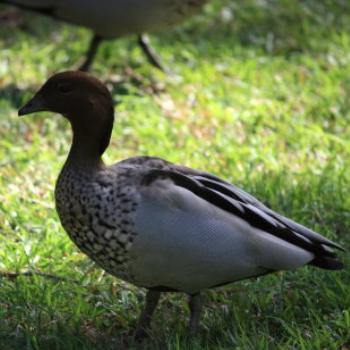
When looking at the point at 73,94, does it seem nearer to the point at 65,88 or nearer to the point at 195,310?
the point at 65,88

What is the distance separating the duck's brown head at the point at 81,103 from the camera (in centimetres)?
343

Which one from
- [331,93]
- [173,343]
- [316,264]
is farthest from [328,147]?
[173,343]

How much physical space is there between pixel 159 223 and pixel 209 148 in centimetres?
211

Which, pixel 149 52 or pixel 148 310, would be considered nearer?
pixel 148 310

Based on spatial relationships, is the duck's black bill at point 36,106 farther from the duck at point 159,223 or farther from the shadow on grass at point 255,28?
the shadow on grass at point 255,28

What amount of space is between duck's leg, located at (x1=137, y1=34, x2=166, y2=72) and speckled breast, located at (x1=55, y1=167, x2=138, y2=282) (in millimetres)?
3070

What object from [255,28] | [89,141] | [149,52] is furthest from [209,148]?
[255,28]

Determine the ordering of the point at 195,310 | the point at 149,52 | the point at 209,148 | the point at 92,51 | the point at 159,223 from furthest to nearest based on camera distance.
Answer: the point at 149,52, the point at 92,51, the point at 209,148, the point at 195,310, the point at 159,223

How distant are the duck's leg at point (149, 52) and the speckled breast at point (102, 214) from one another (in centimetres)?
307

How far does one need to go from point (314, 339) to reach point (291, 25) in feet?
14.2

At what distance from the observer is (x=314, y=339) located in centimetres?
329

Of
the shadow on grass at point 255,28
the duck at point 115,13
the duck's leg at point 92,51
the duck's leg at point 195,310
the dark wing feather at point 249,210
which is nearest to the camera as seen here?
the dark wing feather at point 249,210

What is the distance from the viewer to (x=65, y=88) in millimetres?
3434

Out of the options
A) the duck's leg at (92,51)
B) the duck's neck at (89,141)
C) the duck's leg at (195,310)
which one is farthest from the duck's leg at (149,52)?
the duck's leg at (195,310)
